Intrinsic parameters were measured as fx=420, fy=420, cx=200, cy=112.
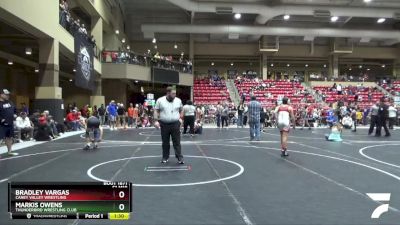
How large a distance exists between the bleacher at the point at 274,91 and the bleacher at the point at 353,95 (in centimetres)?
197

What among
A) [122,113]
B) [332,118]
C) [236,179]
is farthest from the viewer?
[122,113]

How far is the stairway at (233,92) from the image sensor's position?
42000mm

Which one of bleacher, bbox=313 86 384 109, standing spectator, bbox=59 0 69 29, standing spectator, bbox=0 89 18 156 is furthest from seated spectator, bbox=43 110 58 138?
bleacher, bbox=313 86 384 109

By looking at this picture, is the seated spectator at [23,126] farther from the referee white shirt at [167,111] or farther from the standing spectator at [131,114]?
the standing spectator at [131,114]

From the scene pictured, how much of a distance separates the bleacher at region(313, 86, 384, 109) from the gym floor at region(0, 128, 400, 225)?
29790 mm

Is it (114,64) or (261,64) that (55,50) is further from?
(261,64)

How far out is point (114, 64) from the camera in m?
32.7

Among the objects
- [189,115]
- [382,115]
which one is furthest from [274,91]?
[189,115]

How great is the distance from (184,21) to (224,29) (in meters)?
5.21

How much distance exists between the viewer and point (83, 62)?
23219 millimetres

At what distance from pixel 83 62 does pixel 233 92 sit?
23022 mm

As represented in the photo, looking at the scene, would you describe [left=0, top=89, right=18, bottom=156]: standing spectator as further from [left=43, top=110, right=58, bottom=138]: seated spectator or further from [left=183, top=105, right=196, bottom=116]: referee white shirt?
[left=183, top=105, right=196, bottom=116]: referee white shirt

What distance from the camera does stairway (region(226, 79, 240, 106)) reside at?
138 feet
